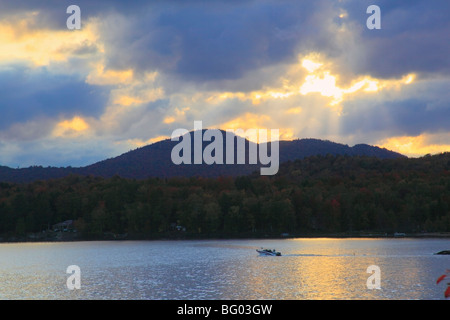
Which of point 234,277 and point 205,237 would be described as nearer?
point 234,277

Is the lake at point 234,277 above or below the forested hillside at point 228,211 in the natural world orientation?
below

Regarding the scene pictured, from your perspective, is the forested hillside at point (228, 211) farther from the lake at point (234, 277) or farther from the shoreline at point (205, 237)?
the lake at point (234, 277)

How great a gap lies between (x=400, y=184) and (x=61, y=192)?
12327cm

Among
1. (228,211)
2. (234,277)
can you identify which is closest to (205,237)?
(228,211)

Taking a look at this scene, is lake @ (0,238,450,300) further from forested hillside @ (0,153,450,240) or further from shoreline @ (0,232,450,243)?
forested hillside @ (0,153,450,240)

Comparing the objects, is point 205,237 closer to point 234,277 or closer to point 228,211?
point 228,211

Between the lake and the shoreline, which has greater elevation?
the lake

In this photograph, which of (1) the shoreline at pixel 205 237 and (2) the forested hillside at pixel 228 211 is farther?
(2) the forested hillside at pixel 228 211

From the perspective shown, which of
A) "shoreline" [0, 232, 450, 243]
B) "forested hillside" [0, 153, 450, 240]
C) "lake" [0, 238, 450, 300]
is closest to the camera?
"lake" [0, 238, 450, 300]

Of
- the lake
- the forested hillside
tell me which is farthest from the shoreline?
the lake

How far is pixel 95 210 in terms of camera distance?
181125 mm

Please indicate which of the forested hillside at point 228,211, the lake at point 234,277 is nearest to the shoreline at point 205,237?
the forested hillside at point 228,211

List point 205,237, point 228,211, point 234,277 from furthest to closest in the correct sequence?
1. point 205,237
2. point 228,211
3. point 234,277

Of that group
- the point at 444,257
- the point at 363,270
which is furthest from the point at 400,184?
the point at 363,270
